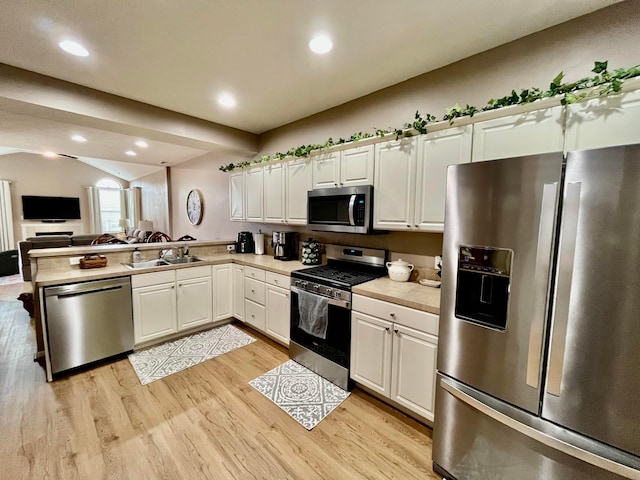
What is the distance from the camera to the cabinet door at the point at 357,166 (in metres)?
2.44

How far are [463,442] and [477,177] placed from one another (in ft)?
4.73

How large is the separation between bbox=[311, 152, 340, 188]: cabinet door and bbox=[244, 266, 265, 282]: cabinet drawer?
1218mm

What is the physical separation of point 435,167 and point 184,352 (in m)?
3.17

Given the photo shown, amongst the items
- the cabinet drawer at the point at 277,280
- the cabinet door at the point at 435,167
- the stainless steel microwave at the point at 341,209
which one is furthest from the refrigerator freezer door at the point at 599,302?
the cabinet drawer at the point at 277,280

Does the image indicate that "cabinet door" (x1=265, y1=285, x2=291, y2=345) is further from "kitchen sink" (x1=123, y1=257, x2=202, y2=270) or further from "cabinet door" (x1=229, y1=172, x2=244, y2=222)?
"cabinet door" (x1=229, y1=172, x2=244, y2=222)

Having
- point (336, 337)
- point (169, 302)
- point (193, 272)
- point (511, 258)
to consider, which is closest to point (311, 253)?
point (336, 337)

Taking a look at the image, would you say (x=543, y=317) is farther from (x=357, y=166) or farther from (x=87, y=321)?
(x=87, y=321)

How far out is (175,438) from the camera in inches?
73.5

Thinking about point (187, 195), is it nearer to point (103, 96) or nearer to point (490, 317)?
point (103, 96)

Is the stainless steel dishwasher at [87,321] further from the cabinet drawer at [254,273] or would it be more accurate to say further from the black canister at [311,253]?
the black canister at [311,253]

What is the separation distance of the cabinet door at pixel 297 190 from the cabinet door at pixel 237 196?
1033mm

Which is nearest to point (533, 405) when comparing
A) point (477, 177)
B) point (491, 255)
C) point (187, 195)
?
point (491, 255)

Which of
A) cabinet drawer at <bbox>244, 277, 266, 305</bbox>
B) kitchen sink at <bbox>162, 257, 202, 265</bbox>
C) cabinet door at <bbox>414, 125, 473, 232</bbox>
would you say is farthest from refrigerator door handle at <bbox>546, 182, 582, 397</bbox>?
kitchen sink at <bbox>162, 257, 202, 265</bbox>

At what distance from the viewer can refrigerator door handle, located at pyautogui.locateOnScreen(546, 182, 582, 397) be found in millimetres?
1098
